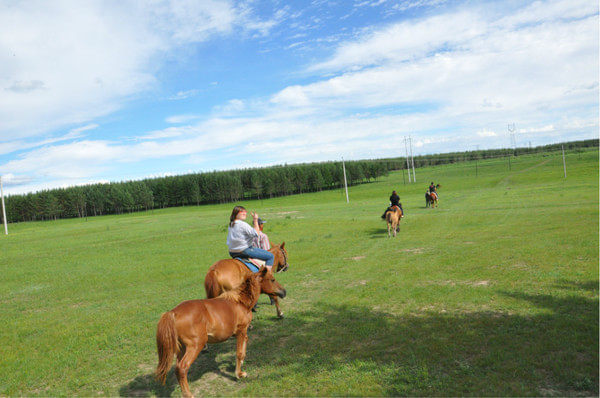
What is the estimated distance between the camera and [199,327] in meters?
5.70

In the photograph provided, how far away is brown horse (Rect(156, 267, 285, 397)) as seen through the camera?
540cm

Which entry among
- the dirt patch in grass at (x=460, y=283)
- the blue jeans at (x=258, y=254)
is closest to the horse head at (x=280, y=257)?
the blue jeans at (x=258, y=254)

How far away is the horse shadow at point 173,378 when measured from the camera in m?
5.96

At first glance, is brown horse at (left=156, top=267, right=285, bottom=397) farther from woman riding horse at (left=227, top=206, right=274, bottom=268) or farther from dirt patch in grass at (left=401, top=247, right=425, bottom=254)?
dirt patch in grass at (left=401, top=247, right=425, bottom=254)

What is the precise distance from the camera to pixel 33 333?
31.8ft

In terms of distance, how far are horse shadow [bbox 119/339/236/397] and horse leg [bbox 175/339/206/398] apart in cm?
57

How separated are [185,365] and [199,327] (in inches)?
22.0

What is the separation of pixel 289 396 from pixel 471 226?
64.8 ft

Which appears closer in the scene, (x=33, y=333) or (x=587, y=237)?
(x=33, y=333)

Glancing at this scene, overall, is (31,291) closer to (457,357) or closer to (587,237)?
(457,357)

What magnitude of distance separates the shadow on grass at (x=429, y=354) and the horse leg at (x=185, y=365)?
63cm

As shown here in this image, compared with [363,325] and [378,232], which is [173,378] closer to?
[363,325]

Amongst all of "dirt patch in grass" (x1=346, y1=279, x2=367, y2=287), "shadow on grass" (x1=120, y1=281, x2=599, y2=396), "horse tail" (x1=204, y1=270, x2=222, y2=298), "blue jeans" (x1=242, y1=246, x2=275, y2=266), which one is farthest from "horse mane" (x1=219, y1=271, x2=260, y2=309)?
"dirt patch in grass" (x1=346, y1=279, x2=367, y2=287)

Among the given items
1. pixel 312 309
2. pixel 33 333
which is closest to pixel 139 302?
pixel 33 333
